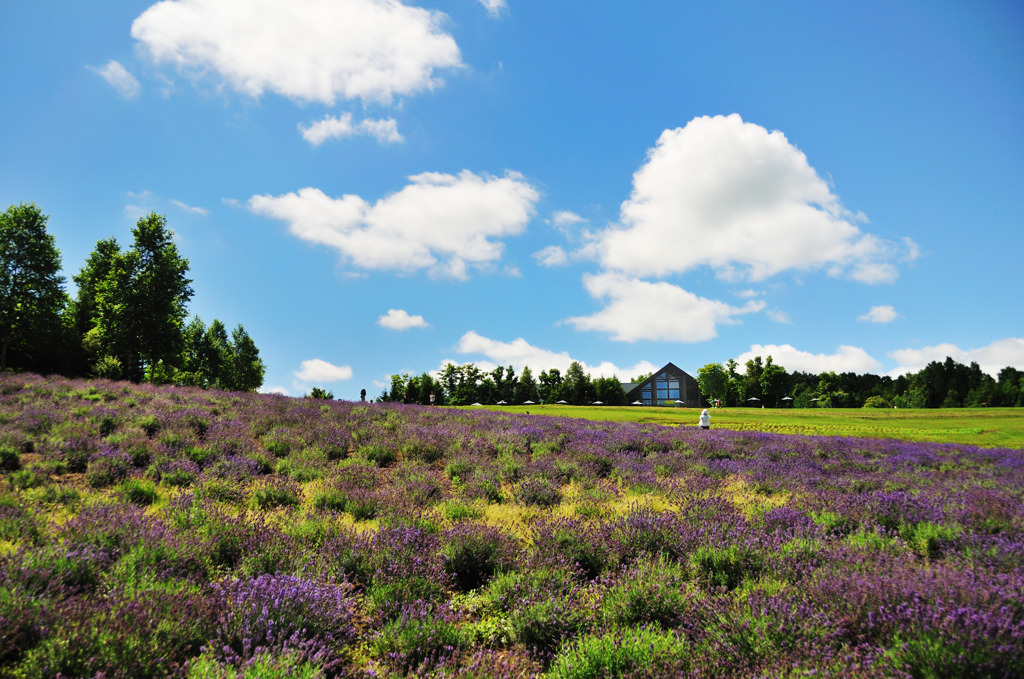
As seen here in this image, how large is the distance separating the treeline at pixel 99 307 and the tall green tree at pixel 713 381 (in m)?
109

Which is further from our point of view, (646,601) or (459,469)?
(459,469)

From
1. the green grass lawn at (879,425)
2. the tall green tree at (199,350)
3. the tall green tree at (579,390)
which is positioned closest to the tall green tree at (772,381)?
the tall green tree at (579,390)

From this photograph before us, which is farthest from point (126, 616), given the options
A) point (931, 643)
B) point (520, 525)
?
point (931, 643)

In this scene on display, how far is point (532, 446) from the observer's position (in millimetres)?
10555

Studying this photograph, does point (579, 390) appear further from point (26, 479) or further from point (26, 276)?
point (26, 479)

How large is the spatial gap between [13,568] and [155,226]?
133 feet

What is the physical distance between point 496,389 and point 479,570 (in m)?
86.5

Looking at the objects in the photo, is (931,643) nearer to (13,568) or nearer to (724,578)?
(724,578)

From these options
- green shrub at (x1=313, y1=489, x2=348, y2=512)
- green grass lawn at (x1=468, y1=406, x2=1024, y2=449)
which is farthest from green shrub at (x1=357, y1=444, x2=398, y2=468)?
green grass lawn at (x1=468, y1=406, x2=1024, y2=449)

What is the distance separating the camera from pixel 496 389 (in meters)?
90.3

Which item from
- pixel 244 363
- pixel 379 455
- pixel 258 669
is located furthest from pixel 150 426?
pixel 244 363

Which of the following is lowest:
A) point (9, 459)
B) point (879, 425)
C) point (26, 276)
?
point (879, 425)

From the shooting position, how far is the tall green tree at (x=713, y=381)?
112562mm

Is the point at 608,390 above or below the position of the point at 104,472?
above
